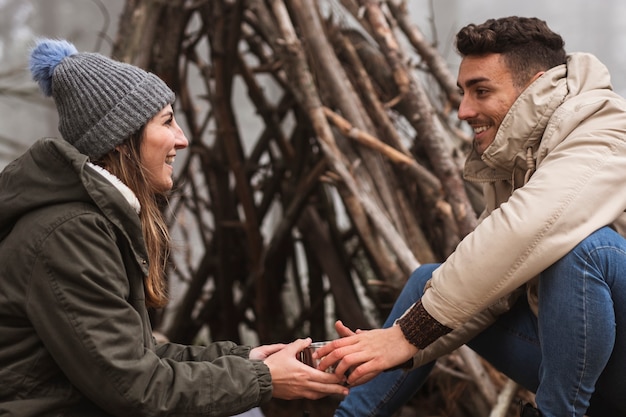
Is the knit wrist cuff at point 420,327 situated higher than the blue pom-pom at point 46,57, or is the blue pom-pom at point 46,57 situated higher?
the blue pom-pom at point 46,57

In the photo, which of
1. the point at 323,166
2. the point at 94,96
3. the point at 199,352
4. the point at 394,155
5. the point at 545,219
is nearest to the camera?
the point at 94,96

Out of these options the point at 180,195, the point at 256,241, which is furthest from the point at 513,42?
the point at 180,195

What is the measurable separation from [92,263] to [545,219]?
79 cm

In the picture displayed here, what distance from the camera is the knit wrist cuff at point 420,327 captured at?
1.57m

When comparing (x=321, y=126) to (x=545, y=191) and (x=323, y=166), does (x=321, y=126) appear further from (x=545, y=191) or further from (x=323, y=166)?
(x=545, y=191)

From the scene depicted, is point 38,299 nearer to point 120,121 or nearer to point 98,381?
point 98,381

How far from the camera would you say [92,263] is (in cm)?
123

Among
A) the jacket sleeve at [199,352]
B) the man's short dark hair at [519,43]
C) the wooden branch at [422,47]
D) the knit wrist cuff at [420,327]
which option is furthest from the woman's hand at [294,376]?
the wooden branch at [422,47]

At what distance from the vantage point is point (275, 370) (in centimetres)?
147

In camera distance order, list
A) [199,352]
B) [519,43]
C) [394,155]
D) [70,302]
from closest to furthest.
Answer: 1. [70,302]
2. [199,352]
3. [519,43]
4. [394,155]

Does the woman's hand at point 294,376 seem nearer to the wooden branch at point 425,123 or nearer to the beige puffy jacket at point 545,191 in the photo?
the beige puffy jacket at point 545,191

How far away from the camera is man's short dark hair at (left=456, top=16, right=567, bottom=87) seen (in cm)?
168

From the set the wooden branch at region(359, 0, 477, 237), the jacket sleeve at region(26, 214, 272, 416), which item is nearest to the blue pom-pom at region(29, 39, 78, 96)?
the jacket sleeve at region(26, 214, 272, 416)

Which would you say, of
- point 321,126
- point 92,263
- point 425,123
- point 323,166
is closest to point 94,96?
point 92,263
